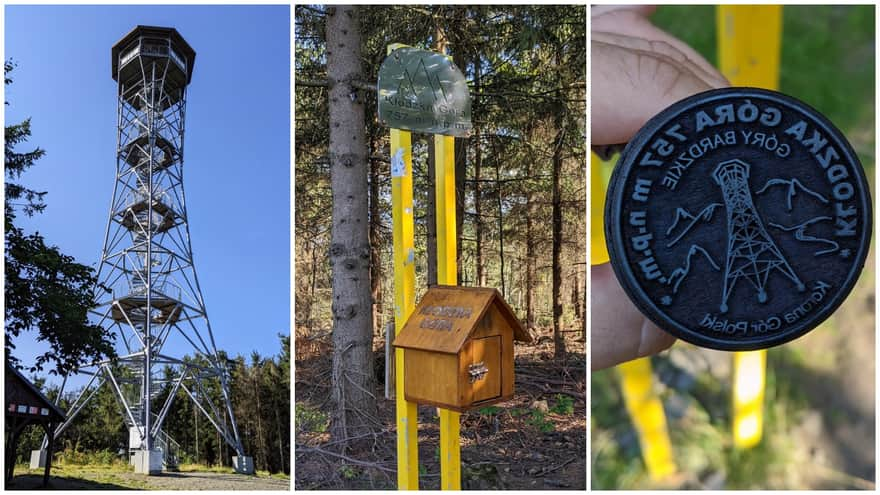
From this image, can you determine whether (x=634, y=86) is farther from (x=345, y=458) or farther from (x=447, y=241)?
(x=345, y=458)

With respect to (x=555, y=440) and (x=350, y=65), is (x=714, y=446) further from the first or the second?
(x=350, y=65)

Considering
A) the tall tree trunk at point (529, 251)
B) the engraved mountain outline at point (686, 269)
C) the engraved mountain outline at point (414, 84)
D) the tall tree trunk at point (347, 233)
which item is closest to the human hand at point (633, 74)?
the engraved mountain outline at point (686, 269)

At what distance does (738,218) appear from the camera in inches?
153

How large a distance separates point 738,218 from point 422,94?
2188 millimetres

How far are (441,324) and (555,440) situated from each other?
12.2 ft

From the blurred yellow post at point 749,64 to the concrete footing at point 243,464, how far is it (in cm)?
571

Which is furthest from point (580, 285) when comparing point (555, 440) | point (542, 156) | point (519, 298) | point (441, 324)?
point (441, 324)

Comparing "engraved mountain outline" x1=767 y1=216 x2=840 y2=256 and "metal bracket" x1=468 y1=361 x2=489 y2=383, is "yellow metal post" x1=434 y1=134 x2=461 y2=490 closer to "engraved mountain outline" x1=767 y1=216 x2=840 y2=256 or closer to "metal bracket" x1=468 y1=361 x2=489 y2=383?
"metal bracket" x1=468 y1=361 x2=489 y2=383

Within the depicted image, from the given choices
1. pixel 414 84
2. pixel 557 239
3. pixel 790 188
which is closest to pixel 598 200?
pixel 790 188

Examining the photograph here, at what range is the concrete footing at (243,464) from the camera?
742cm

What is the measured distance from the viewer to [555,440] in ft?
21.4

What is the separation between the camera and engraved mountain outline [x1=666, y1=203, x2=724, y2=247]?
3871mm

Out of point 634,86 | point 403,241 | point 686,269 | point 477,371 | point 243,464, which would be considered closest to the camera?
point 477,371

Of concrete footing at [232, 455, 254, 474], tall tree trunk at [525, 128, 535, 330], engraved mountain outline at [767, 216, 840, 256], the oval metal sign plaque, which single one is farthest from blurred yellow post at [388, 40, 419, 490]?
tall tree trunk at [525, 128, 535, 330]
